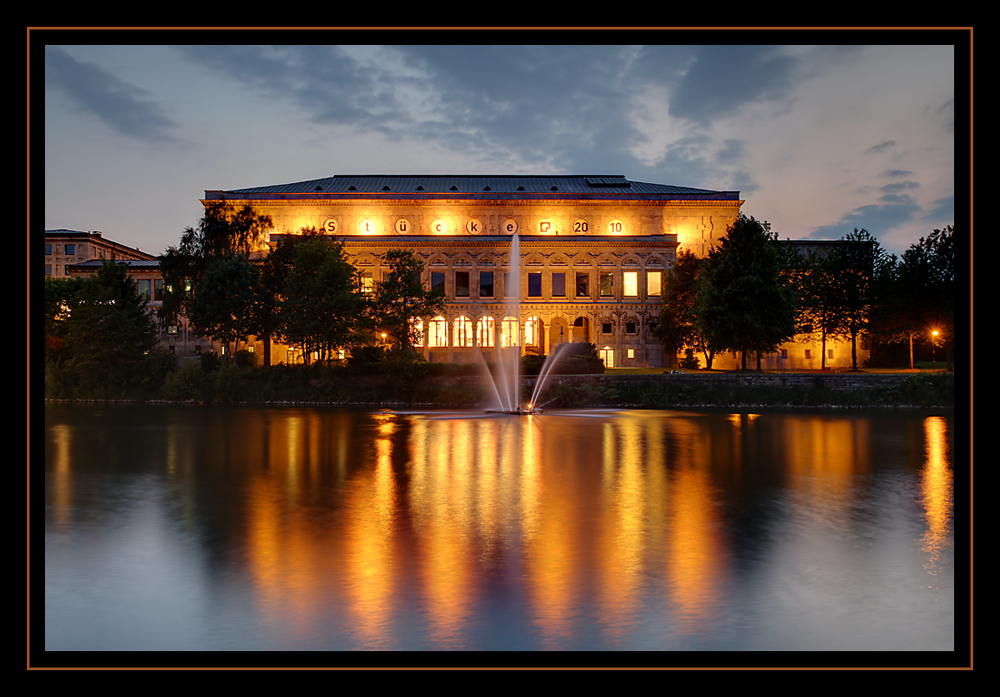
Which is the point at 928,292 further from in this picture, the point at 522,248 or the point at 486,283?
the point at 486,283

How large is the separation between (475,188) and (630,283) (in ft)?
77.0

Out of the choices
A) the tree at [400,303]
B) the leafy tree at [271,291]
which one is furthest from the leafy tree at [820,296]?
the leafy tree at [271,291]

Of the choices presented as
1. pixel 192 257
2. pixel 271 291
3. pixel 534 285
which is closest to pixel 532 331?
pixel 534 285

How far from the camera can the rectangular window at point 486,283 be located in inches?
2672

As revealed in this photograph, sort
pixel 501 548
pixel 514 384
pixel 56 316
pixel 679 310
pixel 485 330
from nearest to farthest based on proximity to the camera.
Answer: pixel 501 548
pixel 514 384
pixel 56 316
pixel 679 310
pixel 485 330

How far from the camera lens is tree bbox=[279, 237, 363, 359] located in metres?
45.4

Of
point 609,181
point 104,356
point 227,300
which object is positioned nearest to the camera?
point 104,356

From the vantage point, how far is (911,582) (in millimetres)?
9336

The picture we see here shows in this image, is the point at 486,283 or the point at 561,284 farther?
the point at 486,283

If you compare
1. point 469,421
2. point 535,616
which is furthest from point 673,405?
point 535,616

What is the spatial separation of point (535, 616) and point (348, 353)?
148 feet

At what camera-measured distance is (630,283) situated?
67688 mm

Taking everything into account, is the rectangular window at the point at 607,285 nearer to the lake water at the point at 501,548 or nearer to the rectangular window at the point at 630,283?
the rectangular window at the point at 630,283

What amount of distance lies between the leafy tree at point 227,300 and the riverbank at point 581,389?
4.64m
